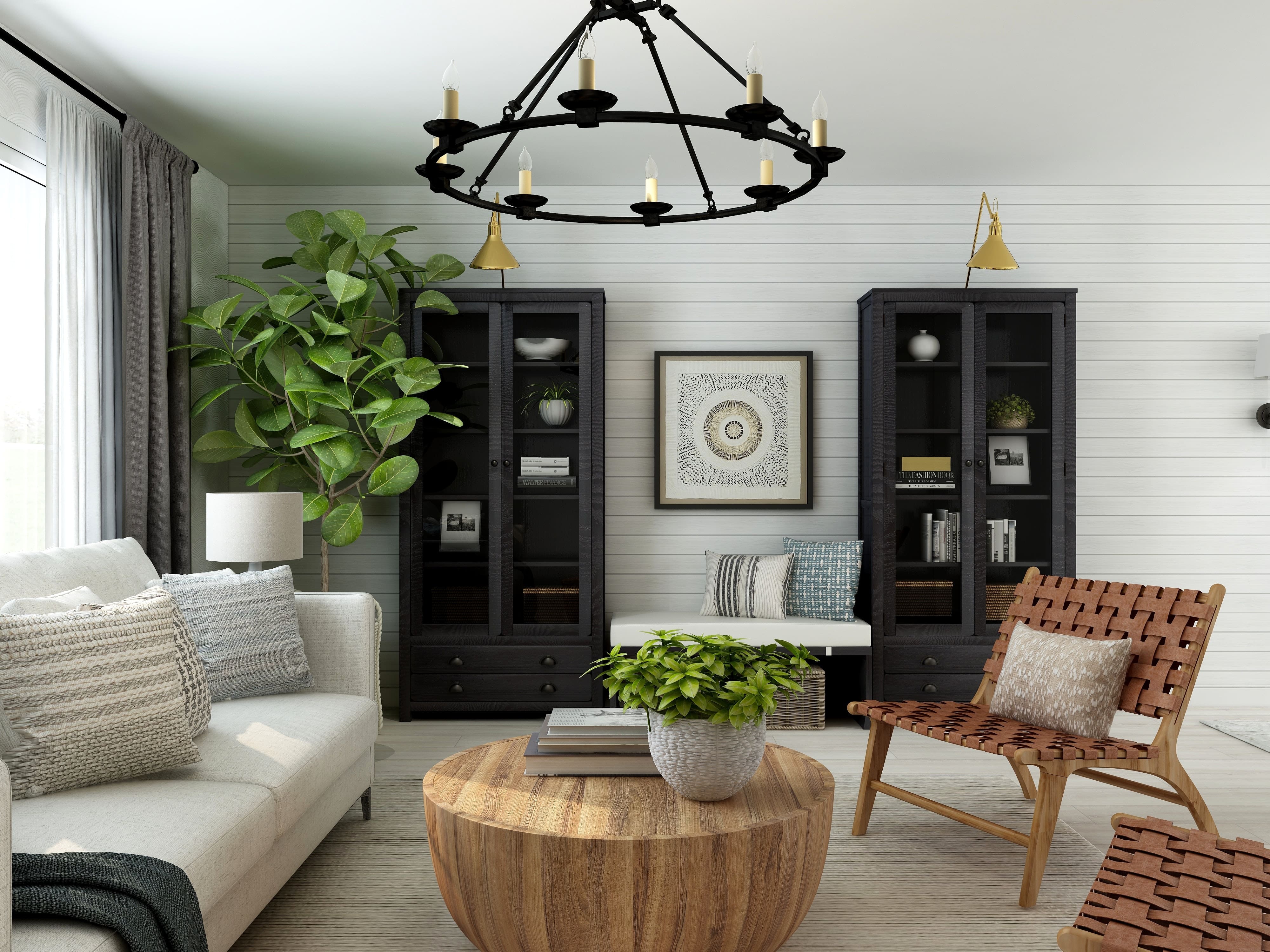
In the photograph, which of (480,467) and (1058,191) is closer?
(480,467)

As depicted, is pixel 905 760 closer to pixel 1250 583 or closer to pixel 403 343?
pixel 1250 583

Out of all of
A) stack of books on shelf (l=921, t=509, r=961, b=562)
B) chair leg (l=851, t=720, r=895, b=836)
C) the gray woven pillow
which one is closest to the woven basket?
stack of books on shelf (l=921, t=509, r=961, b=562)

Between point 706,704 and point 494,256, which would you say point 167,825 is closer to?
point 706,704

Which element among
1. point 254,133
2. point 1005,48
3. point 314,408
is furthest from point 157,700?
point 1005,48

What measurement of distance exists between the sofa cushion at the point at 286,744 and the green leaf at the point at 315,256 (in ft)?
6.45

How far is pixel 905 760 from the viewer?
11.9ft

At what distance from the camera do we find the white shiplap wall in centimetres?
444

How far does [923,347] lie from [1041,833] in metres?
2.39

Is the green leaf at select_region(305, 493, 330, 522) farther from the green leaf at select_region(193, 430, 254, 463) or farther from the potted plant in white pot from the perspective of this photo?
the potted plant in white pot

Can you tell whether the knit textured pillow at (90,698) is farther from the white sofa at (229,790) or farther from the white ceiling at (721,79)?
the white ceiling at (721,79)

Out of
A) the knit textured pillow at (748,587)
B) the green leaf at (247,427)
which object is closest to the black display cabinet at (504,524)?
the knit textured pillow at (748,587)

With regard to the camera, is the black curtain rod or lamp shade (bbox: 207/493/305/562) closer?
the black curtain rod

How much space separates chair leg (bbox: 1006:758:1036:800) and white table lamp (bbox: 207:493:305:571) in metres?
2.59

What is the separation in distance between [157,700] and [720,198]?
3455mm
